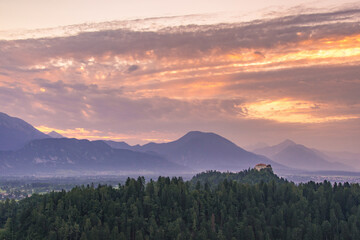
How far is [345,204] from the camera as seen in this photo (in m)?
199

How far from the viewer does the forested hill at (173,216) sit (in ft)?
529

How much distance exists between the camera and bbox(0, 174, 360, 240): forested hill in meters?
161

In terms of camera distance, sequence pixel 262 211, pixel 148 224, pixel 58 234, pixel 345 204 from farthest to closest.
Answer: pixel 345 204
pixel 262 211
pixel 148 224
pixel 58 234

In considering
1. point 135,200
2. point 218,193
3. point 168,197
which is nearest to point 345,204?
point 218,193

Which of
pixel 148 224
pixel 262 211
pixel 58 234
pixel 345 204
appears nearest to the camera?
pixel 58 234

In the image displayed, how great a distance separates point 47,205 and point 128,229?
3450 centimetres

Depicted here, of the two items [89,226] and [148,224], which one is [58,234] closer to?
[89,226]

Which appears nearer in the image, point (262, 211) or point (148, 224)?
point (148, 224)

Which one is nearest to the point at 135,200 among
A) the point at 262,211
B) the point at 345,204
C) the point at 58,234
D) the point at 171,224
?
the point at 171,224

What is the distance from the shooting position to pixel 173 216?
177375 millimetres

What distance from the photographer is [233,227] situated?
172m

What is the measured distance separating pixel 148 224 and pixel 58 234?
112ft

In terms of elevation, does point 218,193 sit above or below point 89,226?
above

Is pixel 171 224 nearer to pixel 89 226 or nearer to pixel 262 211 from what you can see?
pixel 89 226
